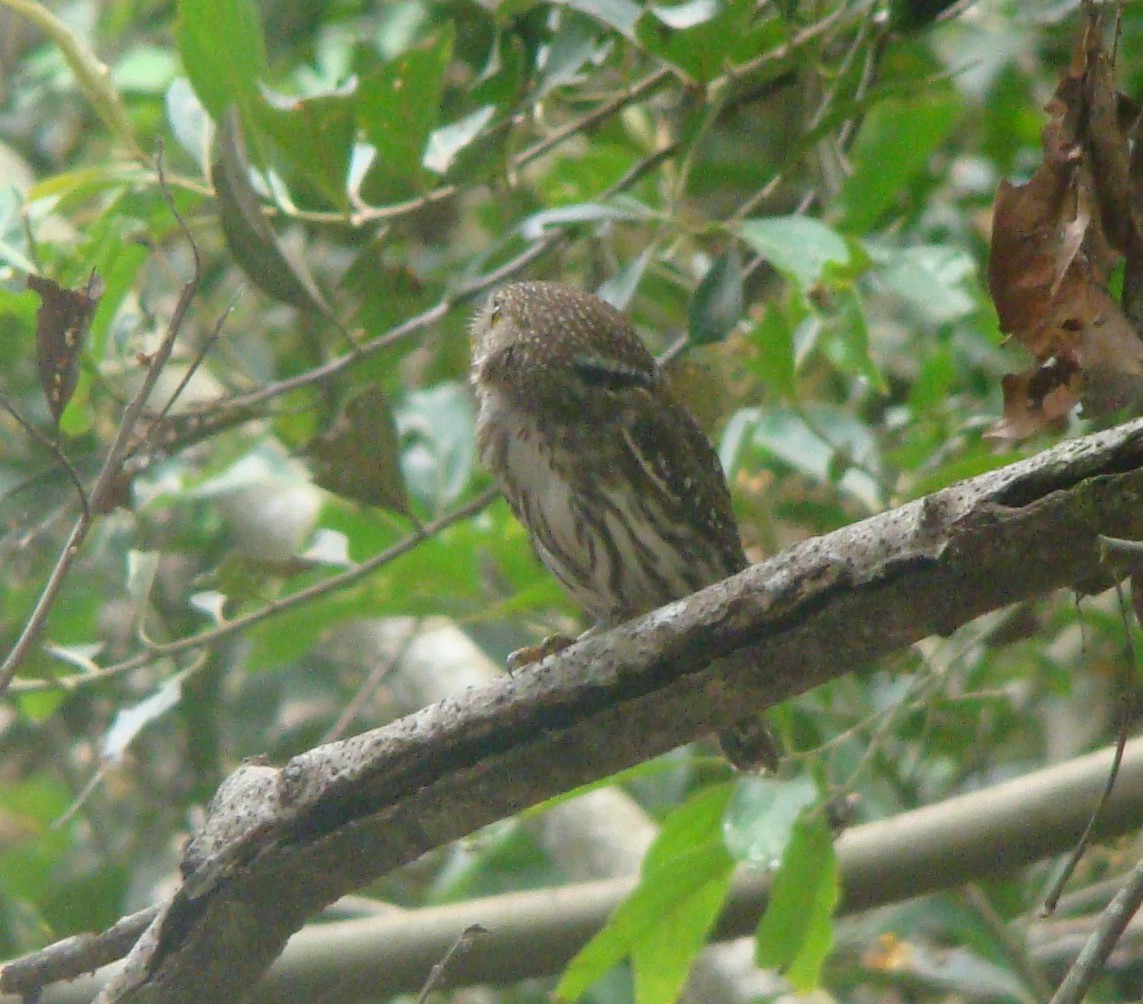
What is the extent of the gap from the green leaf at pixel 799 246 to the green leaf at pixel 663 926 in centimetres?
102

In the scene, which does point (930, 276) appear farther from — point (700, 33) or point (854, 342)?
point (700, 33)

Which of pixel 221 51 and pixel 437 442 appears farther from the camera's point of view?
pixel 437 442

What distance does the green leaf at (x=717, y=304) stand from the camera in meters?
3.06

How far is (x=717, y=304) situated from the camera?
3090 millimetres

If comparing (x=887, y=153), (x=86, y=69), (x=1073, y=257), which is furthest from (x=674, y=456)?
(x=86, y=69)

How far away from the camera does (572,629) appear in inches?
168

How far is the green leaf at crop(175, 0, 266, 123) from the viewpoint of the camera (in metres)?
2.96

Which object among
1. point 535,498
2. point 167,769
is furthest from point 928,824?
point 167,769

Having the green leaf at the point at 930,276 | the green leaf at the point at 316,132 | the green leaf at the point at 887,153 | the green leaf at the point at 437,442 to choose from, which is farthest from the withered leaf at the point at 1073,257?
the green leaf at the point at 437,442

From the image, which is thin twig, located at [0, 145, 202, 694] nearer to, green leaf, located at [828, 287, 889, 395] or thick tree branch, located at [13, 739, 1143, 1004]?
thick tree branch, located at [13, 739, 1143, 1004]

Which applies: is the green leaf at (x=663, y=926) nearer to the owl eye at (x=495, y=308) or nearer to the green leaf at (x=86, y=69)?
the owl eye at (x=495, y=308)

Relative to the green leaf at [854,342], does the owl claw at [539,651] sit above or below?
below

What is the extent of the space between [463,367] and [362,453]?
1.34m

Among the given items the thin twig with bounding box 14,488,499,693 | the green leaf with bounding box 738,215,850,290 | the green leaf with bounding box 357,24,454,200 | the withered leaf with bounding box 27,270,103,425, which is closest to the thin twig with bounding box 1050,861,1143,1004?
the green leaf with bounding box 738,215,850,290
